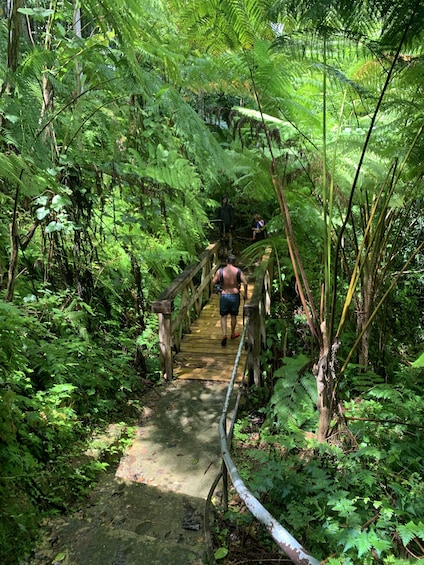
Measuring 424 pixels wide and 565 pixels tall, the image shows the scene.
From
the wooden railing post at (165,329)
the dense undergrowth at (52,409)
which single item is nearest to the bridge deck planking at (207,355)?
the wooden railing post at (165,329)

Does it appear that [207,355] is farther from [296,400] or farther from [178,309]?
[296,400]

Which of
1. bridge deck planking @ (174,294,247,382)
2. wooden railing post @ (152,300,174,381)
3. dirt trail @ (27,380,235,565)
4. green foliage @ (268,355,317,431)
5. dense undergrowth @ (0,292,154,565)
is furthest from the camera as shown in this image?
bridge deck planking @ (174,294,247,382)

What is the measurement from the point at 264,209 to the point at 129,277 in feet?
22.5

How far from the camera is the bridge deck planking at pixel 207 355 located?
4777mm

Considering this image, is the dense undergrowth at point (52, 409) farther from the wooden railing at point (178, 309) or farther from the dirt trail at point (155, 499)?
the wooden railing at point (178, 309)

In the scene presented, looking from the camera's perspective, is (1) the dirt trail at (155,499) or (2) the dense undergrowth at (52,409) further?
(2) the dense undergrowth at (52,409)

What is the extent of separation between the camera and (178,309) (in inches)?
223

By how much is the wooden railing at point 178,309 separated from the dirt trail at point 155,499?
52 cm

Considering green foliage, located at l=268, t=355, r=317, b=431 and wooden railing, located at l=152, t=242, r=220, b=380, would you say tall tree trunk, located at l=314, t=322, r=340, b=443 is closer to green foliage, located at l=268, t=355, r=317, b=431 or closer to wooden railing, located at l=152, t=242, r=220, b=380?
green foliage, located at l=268, t=355, r=317, b=431

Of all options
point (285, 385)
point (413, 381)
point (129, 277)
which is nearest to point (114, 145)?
point (129, 277)

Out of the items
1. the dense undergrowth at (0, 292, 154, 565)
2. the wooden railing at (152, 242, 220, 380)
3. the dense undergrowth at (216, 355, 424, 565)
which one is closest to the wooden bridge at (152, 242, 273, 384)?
the wooden railing at (152, 242, 220, 380)

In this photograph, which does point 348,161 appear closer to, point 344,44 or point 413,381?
point 344,44

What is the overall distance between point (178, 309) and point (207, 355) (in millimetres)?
823

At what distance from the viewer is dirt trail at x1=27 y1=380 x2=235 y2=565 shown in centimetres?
232
